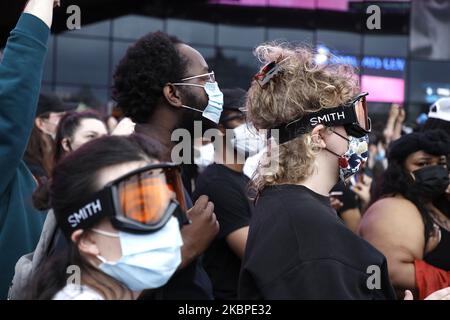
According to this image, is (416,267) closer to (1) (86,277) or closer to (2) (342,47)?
(1) (86,277)

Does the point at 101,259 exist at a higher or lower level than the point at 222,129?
lower

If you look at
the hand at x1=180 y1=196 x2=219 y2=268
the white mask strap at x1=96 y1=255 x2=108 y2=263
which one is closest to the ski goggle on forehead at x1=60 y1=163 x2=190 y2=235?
the white mask strap at x1=96 y1=255 x2=108 y2=263

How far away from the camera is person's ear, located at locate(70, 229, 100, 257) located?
2.26 m

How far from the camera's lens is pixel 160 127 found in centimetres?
335

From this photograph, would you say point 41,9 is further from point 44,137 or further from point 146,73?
point 44,137

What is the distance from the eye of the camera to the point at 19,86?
2.69 meters

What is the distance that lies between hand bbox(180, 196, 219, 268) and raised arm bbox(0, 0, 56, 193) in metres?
0.78

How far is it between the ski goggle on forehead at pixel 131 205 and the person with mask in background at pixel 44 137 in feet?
6.62

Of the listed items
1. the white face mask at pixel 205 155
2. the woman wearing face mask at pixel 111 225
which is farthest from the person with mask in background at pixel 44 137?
the woman wearing face mask at pixel 111 225

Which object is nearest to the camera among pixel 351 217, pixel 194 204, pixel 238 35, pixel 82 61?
pixel 194 204

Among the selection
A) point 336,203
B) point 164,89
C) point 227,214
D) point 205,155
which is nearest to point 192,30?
point 205,155

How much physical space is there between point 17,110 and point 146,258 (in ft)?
2.98

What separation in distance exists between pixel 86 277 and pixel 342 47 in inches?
909
